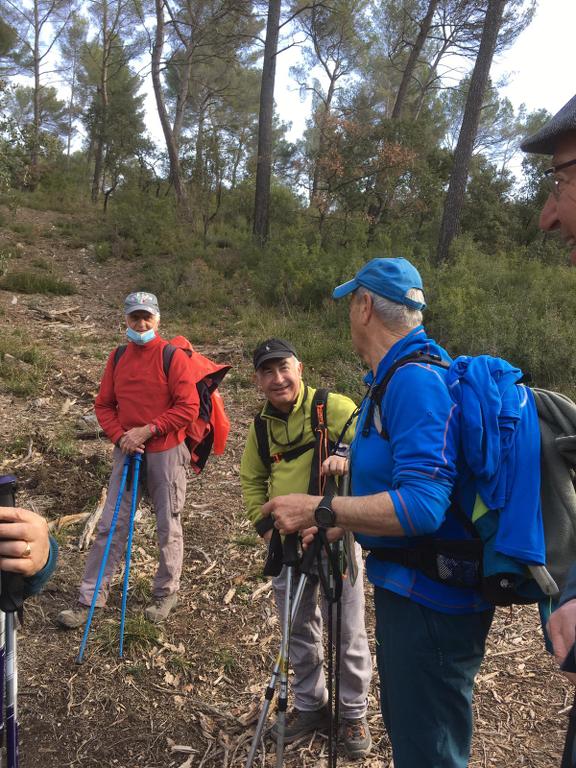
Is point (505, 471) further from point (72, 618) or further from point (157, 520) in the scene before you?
point (72, 618)

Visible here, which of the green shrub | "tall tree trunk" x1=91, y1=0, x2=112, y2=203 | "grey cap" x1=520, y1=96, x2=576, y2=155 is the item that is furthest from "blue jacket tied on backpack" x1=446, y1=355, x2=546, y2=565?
"tall tree trunk" x1=91, y1=0, x2=112, y2=203

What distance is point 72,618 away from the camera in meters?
3.75

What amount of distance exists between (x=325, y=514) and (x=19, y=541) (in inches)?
35.9

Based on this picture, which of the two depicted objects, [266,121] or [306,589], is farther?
[266,121]

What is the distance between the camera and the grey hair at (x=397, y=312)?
1.99 meters

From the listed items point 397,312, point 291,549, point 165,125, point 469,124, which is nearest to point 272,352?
point 291,549

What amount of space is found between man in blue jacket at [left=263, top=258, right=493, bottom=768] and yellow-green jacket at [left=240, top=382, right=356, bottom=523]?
3.26 feet

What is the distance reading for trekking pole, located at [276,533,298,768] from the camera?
2291mm

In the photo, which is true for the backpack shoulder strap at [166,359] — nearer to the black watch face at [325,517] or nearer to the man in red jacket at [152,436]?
the man in red jacket at [152,436]

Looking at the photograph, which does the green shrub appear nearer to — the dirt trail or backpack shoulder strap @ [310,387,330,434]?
the dirt trail

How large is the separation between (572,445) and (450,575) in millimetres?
543

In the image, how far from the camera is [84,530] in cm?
480

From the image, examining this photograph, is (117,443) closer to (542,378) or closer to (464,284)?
(542,378)

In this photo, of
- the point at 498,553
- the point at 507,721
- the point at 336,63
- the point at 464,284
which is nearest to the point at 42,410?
the point at 507,721
